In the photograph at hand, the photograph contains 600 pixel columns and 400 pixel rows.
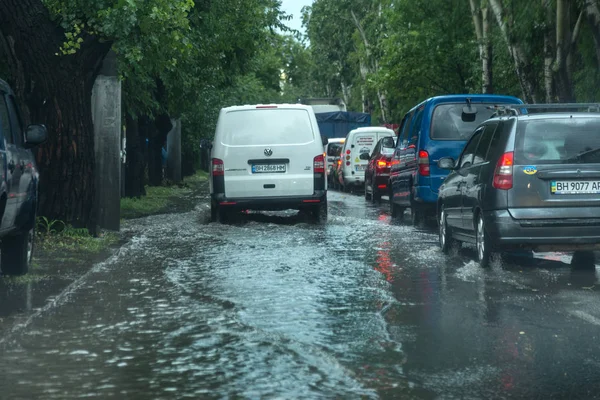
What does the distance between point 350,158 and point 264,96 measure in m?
44.1

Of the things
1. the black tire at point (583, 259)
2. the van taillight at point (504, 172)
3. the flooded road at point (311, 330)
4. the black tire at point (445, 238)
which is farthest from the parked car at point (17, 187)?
Answer: the black tire at point (583, 259)

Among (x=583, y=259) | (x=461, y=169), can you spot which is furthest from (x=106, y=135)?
(x=583, y=259)

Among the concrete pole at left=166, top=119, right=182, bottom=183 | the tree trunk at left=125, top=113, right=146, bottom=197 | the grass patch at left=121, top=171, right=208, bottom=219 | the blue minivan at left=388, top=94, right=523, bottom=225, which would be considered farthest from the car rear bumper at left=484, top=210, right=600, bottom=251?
the concrete pole at left=166, top=119, right=182, bottom=183

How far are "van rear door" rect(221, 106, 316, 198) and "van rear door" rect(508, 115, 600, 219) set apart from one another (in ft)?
25.6

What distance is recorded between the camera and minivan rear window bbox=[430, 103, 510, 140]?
1803 centimetres

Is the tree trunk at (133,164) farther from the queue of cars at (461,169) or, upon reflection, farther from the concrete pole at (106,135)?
the concrete pole at (106,135)

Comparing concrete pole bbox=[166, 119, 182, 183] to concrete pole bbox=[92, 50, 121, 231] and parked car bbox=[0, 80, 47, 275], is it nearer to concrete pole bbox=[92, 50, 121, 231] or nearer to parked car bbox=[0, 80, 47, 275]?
concrete pole bbox=[92, 50, 121, 231]

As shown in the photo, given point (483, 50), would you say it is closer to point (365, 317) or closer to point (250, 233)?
point (250, 233)

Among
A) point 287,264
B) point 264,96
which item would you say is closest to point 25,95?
point 287,264

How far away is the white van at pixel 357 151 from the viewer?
33537 millimetres

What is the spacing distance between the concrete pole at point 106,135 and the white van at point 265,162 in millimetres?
2400

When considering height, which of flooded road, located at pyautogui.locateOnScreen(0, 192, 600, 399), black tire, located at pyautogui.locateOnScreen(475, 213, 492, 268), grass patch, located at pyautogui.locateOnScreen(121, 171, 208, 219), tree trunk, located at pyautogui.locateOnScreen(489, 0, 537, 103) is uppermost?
tree trunk, located at pyautogui.locateOnScreen(489, 0, 537, 103)

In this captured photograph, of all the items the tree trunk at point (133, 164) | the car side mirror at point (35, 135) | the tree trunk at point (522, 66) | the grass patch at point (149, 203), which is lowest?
the grass patch at point (149, 203)

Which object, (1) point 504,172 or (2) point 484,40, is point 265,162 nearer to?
(1) point 504,172
